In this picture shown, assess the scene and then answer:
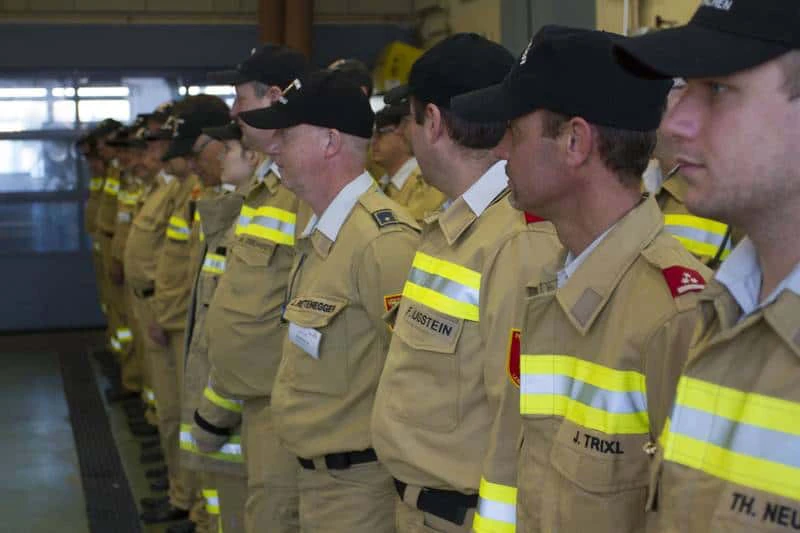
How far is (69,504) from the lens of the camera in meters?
6.27

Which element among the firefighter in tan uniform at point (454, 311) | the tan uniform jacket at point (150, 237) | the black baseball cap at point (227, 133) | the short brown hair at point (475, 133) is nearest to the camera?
the firefighter in tan uniform at point (454, 311)

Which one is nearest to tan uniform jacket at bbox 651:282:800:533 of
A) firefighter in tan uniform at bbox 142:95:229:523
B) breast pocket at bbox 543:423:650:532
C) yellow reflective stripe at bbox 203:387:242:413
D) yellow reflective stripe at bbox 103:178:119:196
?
breast pocket at bbox 543:423:650:532

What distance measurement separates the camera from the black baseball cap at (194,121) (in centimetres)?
579

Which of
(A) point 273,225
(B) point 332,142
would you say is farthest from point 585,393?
(A) point 273,225

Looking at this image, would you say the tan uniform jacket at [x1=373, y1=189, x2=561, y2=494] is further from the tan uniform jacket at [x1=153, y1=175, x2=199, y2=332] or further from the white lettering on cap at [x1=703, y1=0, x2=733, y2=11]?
the tan uniform jacket at [x1=153, y1=175, x2=199, y2=332]

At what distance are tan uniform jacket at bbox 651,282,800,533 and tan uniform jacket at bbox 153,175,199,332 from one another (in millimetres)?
4529

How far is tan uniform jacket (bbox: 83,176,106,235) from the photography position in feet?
35.7

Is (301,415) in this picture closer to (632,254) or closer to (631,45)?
(632,254)

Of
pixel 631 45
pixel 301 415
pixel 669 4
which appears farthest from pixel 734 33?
pixel 669 4

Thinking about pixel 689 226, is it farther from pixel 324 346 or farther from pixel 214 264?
pixel 214 264

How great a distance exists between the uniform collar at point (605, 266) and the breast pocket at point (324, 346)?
123 centimetres

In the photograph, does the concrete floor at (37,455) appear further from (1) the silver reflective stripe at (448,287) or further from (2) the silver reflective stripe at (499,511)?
(2) the silver reflective stripe at (499,511)

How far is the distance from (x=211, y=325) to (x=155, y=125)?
4.42 metres

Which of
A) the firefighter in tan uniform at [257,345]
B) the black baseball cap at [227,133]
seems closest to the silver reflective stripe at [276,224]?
the firefighter in tan uniform at [257,345]
